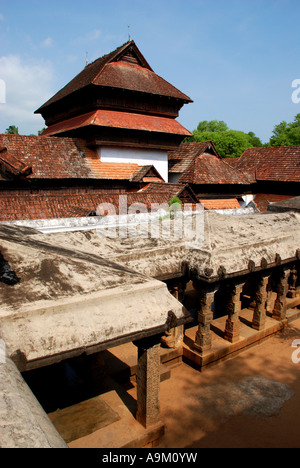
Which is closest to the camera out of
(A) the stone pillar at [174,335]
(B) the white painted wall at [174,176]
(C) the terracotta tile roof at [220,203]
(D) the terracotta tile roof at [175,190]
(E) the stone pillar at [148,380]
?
(E) the stone pillar at [148,380]

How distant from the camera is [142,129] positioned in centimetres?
2083

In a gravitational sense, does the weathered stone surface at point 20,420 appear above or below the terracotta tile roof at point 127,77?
below

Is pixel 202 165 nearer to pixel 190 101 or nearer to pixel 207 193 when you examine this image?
pixel 207 193

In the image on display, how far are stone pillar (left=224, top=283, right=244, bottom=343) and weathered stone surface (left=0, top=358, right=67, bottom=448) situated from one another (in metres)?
6.32

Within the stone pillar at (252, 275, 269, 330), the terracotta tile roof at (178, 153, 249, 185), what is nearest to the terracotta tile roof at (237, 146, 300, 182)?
the terracotta tile roof at (178, 153, 249, 185)

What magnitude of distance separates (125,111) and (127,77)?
236cm

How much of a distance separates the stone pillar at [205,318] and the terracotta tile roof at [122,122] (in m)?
13.7

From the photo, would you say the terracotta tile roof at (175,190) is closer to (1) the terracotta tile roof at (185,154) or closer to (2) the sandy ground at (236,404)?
(1) the terracotta tile roof at (185,154)

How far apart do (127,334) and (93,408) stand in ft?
8.04

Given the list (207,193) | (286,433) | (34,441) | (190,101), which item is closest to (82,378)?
(286,433)

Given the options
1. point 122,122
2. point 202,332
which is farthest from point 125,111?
point 202,332

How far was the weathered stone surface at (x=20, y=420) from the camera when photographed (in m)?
2.82

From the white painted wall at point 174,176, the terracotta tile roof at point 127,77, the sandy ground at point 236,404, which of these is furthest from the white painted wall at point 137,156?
the sandy ground at point 236,404

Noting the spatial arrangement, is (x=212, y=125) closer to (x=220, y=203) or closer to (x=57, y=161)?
(x=220, y=203)
